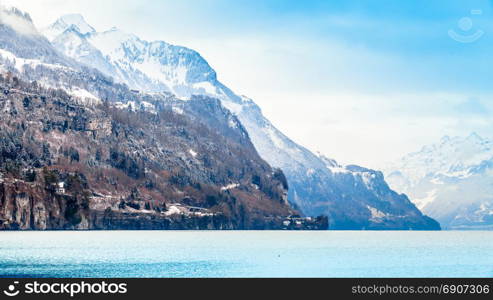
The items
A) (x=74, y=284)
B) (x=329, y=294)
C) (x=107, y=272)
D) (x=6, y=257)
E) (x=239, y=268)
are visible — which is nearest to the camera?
(x=74, y=284)

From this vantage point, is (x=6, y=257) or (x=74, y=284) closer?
(x=74, y=284)

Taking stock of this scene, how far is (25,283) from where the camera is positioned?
106 meters

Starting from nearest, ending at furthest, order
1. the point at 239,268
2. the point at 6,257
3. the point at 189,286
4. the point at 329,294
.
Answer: the point at 329,294 → the point at 189,286 → the point at 239,268 → the point at 6,257

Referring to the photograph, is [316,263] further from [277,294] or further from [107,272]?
[277,294]

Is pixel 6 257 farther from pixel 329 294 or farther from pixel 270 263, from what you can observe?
pixel 329 294

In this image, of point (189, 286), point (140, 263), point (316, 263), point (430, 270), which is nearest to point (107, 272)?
point (140, 263)

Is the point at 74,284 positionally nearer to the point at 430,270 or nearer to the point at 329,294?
the point at 329,294

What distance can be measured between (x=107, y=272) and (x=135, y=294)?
5757cm

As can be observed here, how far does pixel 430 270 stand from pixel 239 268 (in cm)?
3864

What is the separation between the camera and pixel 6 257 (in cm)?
19275

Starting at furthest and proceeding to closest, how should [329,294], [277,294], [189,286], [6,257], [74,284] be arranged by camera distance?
1. [6,257]
2. [189,286]
3. [277,294]
4. [329,294]
5. [74,284]

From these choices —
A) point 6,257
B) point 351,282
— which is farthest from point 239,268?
point 351,282

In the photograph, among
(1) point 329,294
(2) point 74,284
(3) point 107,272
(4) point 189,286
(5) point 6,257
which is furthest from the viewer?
(5) point 6,257

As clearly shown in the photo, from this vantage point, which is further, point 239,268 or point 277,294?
point 239,268
